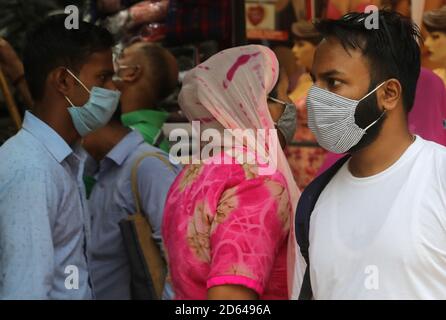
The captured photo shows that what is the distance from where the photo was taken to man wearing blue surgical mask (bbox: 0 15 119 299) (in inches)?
91.5

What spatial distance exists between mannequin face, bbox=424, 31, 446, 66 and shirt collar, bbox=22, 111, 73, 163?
1.79 m

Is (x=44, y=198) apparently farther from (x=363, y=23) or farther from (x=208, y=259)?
(x=363, y=23)

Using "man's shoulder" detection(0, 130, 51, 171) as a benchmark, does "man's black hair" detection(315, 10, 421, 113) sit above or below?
above

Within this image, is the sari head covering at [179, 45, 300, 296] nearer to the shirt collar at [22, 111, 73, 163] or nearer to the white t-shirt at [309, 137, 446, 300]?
the white t-shirt at [309, 137, 446, 300]

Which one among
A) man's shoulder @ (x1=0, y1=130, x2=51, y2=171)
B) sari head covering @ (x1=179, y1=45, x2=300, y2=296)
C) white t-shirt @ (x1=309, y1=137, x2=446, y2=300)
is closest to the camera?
white t-shirt @ (x1=309, y1=137, x2=446, y2=300)

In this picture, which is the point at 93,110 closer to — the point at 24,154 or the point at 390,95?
the point at 24,154

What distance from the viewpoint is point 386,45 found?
2.15 metres

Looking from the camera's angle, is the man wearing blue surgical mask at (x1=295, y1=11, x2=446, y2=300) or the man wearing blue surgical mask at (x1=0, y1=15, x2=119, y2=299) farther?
the man wearing blue surgical mask at (x1=0, y1=15, x2=119, y2=299)

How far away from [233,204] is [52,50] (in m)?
0.93

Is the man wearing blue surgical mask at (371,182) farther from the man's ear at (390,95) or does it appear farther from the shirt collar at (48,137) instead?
the shirt collar at (48,137)

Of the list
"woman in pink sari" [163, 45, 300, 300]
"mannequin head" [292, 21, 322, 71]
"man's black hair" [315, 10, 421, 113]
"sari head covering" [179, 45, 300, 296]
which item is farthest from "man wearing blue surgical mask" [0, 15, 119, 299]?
"mannequin head" [292, 21, 322, 71]

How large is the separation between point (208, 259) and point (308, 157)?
180 cm
